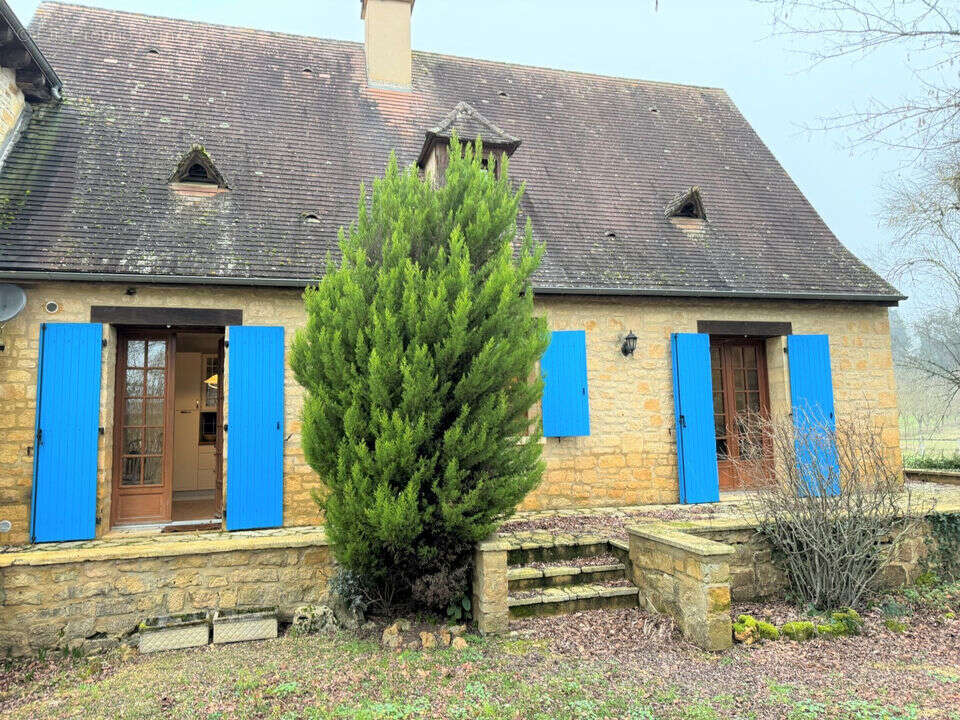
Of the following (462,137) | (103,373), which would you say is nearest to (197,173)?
(103,373)

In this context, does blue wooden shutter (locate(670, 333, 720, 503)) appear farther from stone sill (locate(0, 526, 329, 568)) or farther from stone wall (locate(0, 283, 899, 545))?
stone sill (locate(0, 526, 329, 568))

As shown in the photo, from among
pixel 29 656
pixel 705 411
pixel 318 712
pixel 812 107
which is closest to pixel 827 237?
pixel 705 411

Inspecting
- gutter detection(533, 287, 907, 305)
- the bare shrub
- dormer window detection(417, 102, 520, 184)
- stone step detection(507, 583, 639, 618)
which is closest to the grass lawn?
stone step detection(507, 583, 639, 618)

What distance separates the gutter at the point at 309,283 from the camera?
581 cm

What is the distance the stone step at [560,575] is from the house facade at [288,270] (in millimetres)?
2014

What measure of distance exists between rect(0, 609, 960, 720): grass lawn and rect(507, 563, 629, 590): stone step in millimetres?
355

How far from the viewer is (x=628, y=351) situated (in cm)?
731

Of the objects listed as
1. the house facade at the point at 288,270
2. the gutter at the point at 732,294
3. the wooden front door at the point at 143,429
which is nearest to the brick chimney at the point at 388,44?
the house facade at the point at 288,270

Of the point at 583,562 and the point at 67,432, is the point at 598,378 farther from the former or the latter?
the point at 67,432

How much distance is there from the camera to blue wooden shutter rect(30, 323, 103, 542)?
5.74 m

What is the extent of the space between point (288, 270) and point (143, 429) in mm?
2372

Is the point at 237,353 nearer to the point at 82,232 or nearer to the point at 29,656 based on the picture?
the point at 82,232

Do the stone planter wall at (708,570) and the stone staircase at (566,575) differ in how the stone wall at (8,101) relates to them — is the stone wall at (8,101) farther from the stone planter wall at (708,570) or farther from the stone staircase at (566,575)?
the stone planter wall at (708,570)

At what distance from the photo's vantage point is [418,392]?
12.8 feet
